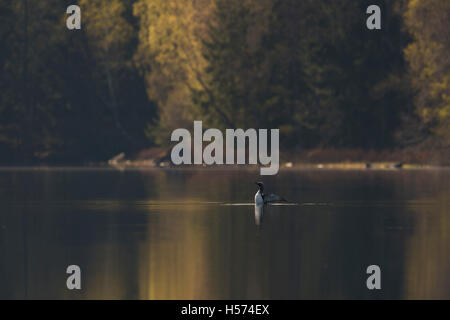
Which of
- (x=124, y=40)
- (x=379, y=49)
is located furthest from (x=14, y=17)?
(x=379, y=49)

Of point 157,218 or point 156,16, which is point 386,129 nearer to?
point 156,16

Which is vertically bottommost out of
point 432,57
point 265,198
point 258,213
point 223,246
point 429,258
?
point 429,258

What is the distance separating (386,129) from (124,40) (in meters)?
29.3

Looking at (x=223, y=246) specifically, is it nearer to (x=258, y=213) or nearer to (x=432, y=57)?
(x=258, y=213)

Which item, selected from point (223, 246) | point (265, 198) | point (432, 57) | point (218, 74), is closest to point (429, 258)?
point (223, 246)

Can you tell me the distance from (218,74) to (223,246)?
70.1m

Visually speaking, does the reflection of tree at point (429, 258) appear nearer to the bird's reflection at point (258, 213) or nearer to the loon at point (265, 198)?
the bird's reflection at point (258, 213)

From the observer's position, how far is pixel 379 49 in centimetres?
8862

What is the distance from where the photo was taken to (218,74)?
306 ft

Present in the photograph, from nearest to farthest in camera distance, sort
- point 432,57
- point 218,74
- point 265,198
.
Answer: point 265,198 → point 432,57 → point 218,74

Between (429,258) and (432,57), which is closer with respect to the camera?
(429,258)

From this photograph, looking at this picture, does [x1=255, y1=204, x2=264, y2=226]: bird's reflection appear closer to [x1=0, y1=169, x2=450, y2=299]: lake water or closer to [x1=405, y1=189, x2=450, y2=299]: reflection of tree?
[x1=0, y1=169, x2=450, y2=299]: lake water

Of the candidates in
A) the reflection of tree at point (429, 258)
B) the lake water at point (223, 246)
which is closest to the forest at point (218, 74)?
the lake water at point (223, 246)
